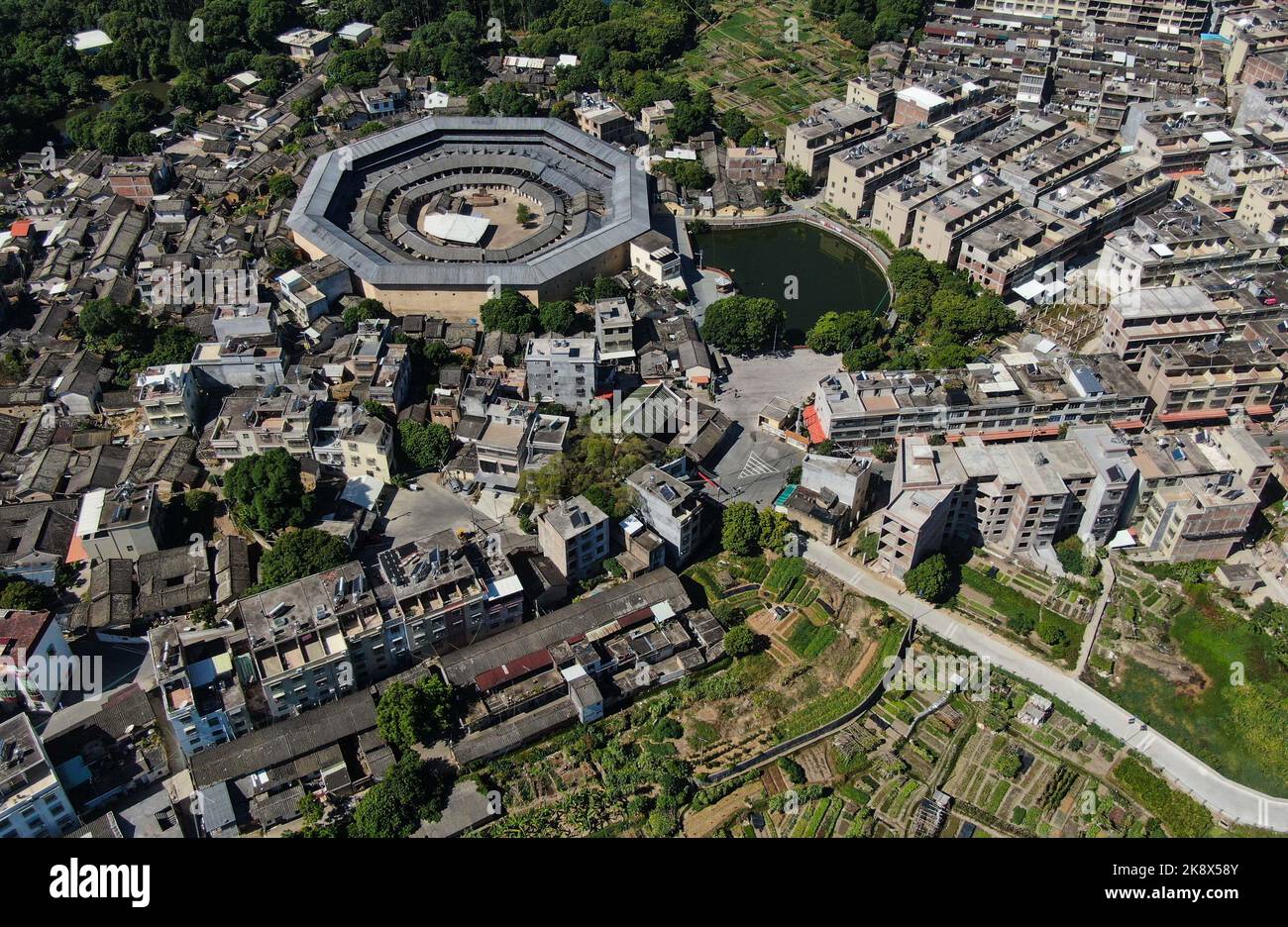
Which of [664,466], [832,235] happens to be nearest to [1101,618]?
[664,466]

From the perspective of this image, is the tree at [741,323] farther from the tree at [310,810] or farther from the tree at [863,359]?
the tree at [310,810]

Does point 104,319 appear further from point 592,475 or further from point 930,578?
point 930,578

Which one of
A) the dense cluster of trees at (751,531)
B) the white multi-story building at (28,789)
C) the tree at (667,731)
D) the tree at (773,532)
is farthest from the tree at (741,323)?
the white multi-story building at (28,789)

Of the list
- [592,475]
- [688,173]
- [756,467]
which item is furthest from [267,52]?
[756,467]

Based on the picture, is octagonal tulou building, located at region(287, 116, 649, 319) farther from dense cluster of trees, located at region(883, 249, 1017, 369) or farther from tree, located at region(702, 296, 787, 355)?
dense cluster of trees, located at region(883, 249, 1017, 369)

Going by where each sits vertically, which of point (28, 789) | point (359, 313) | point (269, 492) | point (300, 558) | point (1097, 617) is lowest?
point (1097, 617)

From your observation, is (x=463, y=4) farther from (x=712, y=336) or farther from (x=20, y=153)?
(x=712, y=336)
